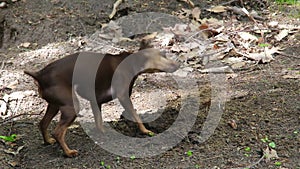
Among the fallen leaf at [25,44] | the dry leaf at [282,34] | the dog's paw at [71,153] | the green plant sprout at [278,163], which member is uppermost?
the dog's paw at [71,153]

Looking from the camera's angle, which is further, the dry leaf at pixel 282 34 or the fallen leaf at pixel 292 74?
the dry leaf at pixel 282 34

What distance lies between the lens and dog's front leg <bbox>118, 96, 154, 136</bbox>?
174 inches

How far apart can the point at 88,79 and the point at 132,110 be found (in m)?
0.47

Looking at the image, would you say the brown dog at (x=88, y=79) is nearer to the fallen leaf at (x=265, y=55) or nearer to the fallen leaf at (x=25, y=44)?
the fallen leaf at (x=265, y=55)

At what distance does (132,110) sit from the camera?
178 inches

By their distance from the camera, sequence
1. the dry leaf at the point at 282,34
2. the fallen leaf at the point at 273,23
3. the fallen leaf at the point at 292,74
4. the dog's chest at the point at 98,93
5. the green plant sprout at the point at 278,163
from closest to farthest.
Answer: the green plant sprout at the point at 278,163 < the dog's chest at the point at 98,93 < the fallen leaf at the point at 292,74 < the dry leaf at the point at 282,34 < the fallen leaf at the point at 273,23

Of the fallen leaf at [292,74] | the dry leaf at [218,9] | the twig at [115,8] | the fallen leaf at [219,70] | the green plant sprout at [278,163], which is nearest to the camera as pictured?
the green plant sprout at [278,163]

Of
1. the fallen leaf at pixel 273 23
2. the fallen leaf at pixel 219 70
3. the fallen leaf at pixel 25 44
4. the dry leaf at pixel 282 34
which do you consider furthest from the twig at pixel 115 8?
the dry leaf at pixel 282 34

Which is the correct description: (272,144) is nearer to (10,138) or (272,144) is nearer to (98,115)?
(98,115)

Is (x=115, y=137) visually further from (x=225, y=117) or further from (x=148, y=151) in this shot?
(x=225, y=117)

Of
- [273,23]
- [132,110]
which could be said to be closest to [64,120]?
[132,110]

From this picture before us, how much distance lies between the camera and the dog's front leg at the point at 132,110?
14.5 ft

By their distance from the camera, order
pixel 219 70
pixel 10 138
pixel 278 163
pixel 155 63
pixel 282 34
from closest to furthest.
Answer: pixel 278 163
pixel 155 63
pixel 10 138
pixel 219 70
pixel 282 34

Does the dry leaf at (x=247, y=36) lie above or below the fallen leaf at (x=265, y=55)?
below
